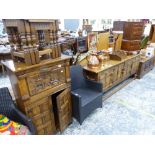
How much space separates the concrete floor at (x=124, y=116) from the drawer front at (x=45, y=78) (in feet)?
2.90

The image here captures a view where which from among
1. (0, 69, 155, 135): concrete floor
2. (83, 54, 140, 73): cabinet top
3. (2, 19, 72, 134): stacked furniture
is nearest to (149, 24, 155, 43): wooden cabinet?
(83, 54, 140, 73): cabinet top

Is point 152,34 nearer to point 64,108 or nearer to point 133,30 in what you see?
point 133,30

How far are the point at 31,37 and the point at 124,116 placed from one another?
2060 millimetres

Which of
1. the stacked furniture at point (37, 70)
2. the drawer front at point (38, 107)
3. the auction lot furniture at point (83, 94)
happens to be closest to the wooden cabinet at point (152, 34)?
Result: the auction lot furniture at point (83, 94)

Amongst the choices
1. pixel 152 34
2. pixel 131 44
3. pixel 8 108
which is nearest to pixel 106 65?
pixel 131 44

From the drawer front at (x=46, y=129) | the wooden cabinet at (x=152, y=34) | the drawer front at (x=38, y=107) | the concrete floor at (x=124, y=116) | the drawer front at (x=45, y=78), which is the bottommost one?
the concrete floor at (x=124, y=116)

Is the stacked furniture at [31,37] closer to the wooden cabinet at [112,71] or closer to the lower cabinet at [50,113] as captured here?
the lower cabinet at [50,113]

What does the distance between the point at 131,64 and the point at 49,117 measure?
8.70ft

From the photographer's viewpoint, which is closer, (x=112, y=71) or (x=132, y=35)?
(x=112, y=71)

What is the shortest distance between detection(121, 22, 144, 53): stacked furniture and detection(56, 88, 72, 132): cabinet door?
2475 mm

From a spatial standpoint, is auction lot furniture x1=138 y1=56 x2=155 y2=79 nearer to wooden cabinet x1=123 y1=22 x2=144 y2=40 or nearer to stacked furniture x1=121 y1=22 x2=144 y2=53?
stacked furniture x1=121 y1=22 x2=144 y2=53

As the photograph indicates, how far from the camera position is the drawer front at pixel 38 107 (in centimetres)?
156

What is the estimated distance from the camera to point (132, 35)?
3.46 meters

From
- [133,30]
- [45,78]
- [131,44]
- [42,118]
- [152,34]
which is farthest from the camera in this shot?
[152,34]
